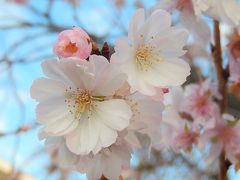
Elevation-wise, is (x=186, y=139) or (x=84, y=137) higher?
(x=84, y=137)

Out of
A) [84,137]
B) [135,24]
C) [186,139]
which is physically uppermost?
[135,24]

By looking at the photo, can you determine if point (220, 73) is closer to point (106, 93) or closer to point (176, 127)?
point (176, 127)

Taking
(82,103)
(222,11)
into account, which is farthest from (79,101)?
(222,11)

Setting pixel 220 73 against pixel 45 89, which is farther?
pixel 220 73

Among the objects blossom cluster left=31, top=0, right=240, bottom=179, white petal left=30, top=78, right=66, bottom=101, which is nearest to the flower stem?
blossom cluster left=31, top=0, right=240, bottom=179

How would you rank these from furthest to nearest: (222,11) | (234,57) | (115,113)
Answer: (234,57) → (222,11) → (115,113)

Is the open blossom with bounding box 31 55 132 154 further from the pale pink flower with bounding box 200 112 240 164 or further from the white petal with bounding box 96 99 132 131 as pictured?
the pale pink flower with bounding box 200 112 240 164

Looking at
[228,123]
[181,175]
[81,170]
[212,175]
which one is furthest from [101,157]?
[181,175]
